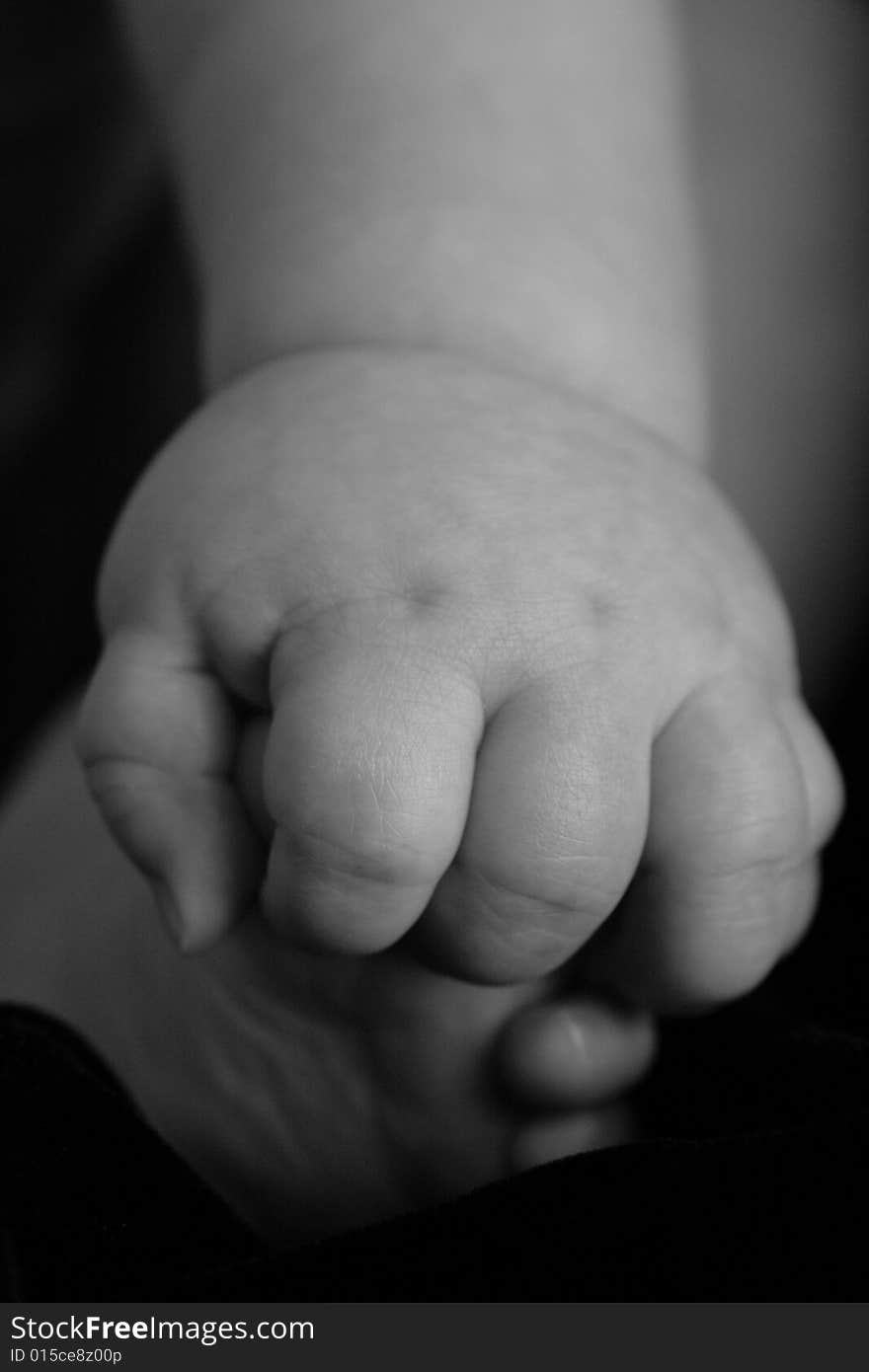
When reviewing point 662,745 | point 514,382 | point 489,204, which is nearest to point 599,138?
A: point 489,204

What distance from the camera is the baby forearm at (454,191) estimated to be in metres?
0.56

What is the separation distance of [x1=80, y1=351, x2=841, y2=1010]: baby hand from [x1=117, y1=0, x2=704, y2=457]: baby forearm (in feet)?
0.22

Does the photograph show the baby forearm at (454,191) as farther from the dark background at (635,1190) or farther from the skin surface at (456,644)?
the dark background at (635,1190)

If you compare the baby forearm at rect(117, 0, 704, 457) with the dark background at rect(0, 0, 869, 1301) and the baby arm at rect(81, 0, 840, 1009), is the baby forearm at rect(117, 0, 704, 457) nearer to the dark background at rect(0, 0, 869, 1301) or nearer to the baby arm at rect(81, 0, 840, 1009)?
the baby arm at rect(81, 0, 840, 1009)

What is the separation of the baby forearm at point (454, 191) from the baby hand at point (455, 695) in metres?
0.07

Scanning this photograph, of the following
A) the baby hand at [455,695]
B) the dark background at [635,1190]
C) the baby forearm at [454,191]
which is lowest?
the dark background at [635,1190]

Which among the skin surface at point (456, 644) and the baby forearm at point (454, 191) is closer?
the skin surface at point (456, 644)

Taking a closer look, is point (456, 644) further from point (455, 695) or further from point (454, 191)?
point (454, 191)

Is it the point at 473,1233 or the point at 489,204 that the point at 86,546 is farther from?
the point at 473,1233

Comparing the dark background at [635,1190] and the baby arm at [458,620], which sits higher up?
the baby arm at [458,620]

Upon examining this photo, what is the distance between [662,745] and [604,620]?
0.14ft

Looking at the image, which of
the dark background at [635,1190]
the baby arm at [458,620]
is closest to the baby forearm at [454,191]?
the baby arm at [458,620]

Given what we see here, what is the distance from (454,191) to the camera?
583mm

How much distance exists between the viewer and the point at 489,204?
581 millimetres
